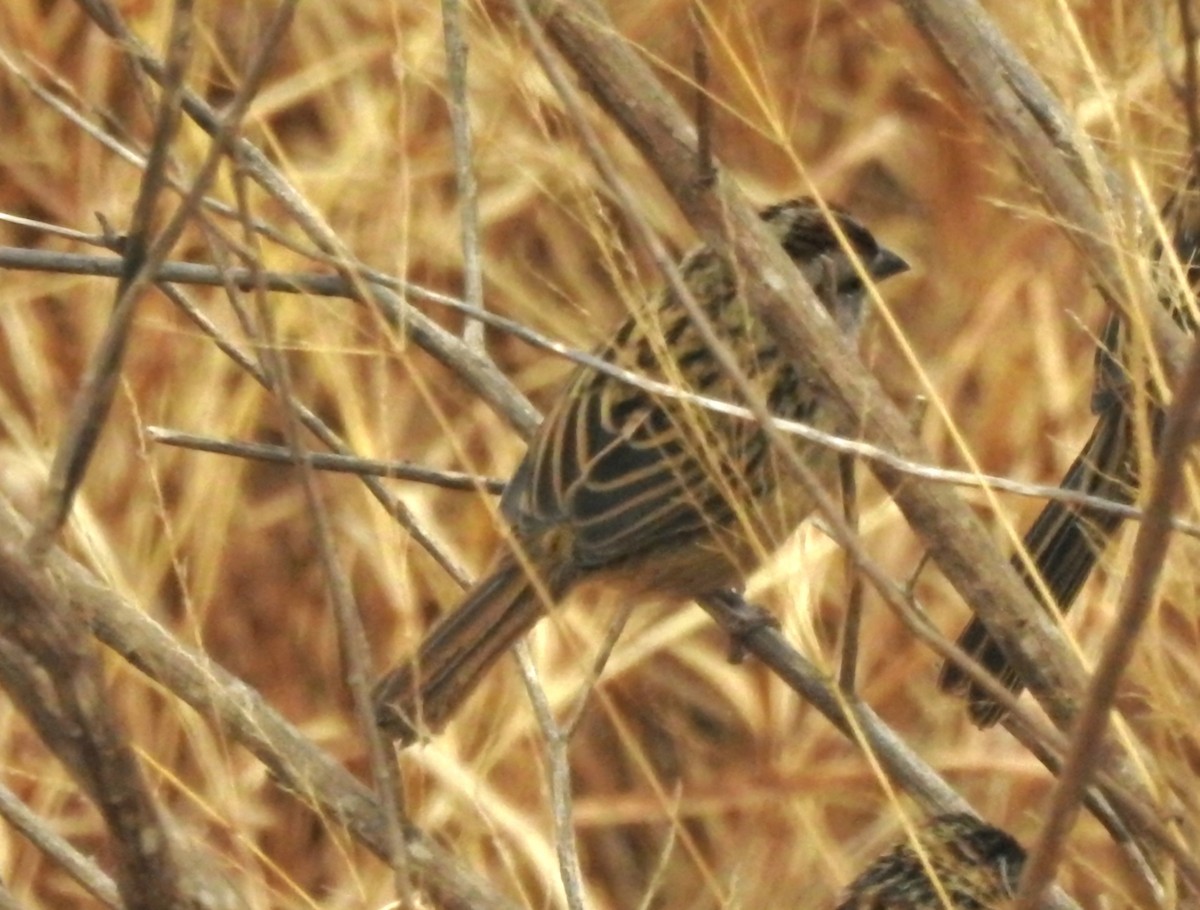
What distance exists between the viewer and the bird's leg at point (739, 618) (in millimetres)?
3094

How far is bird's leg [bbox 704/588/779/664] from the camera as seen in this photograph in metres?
3.09

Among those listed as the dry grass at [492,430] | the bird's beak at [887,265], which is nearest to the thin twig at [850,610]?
the bird's beak at [887,265]

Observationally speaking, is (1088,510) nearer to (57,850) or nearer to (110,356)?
(57,850)

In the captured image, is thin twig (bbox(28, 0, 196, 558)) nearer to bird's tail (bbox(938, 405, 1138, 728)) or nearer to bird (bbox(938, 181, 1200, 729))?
bird (bbox(938, 181, 1200, 729))

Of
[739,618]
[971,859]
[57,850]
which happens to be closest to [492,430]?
[739,618]

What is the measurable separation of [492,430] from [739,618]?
158 cm

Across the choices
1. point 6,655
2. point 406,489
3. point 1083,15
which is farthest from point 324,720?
point 6,655

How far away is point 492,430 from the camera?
470 cm

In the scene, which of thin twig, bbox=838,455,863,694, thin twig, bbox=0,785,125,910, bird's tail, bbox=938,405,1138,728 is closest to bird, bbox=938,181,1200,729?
bird's tail, bbox=938,405,1138,728

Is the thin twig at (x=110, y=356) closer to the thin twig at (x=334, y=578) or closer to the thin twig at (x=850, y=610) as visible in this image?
the thin twig at (x=334, y=578)

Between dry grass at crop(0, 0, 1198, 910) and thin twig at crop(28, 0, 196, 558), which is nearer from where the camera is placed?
thin twig at crop(28, 0, 196, 558)

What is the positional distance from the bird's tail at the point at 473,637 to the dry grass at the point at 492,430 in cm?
120

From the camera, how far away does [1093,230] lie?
2.12 meters

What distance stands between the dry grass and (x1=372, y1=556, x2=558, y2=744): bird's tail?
120 cm
